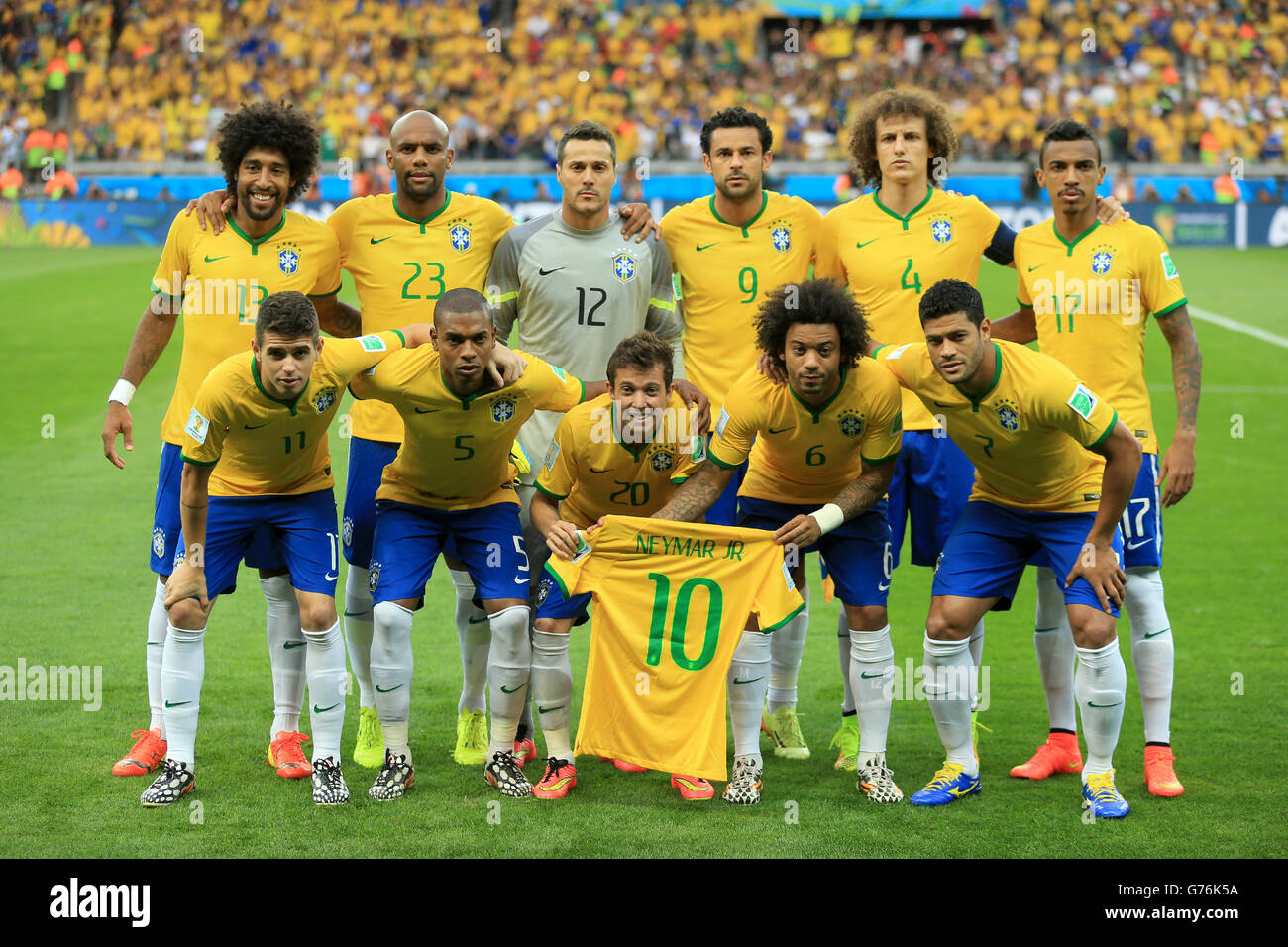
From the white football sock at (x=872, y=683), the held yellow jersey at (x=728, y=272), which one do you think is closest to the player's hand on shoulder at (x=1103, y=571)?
the white football sock at (x=872, y=683)

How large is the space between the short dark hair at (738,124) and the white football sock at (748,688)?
7.33 ft

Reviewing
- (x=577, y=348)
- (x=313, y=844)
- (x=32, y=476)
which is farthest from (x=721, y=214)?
(x=32, y=476)

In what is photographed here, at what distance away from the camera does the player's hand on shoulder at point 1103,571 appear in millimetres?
5391

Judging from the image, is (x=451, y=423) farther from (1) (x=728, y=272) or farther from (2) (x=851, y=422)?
(2) (x=851, y=422)

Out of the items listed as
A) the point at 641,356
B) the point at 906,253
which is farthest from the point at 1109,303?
the point at 641,356

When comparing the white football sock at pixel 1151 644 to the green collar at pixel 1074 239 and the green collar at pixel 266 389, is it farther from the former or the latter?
the green collar at pixel 266 389

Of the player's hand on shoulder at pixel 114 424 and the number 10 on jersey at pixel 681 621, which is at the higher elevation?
the player's hand on shoulder at pixel 114 424

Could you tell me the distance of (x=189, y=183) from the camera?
1111 inches

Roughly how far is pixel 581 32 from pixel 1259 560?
95.7 feet

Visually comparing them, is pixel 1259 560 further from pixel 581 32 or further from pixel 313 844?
pixel 581 32

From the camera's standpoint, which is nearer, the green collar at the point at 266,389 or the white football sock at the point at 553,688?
the green collar at the point at 266,389

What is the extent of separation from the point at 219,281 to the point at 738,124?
7.78 feet

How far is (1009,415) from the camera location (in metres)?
5.48

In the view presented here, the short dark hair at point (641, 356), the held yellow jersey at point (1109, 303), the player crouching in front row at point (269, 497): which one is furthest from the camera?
the held yellow jersey at point (1109, 303)
